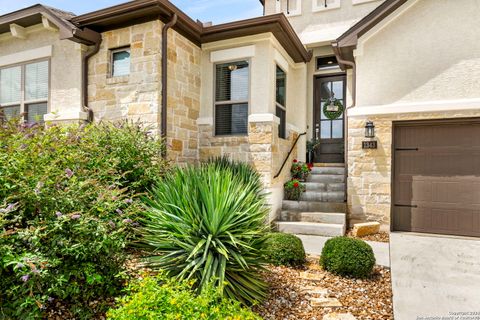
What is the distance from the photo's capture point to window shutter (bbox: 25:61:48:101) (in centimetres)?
755

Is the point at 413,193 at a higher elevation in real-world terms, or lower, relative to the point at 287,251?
higher

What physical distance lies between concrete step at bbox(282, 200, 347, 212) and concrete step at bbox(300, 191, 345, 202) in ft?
0.87

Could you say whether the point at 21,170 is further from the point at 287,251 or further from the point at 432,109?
the point at 432,109

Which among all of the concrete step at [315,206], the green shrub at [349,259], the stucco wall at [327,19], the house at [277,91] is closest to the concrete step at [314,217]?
the house at [277,91]

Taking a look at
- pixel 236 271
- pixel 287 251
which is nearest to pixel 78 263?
pixel 236 271

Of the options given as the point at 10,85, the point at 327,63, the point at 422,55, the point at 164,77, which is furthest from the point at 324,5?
the point at 10,85

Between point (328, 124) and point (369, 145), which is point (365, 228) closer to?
point (369, 145)

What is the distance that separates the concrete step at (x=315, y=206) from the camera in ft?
22.2

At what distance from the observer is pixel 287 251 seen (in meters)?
4.54

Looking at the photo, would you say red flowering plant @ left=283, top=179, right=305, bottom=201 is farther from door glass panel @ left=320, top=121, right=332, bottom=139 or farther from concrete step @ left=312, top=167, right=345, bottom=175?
door glass panel @ left=320, top=121, right=332, bottom=139

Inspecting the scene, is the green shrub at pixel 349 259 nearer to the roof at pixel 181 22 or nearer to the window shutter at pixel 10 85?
the roof at pixel 181 22

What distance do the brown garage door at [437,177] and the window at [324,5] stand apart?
4.16m

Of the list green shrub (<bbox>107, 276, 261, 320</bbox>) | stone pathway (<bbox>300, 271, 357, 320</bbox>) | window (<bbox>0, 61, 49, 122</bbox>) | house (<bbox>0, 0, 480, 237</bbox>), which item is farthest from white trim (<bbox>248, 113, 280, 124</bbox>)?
window (<bbox>0, 61, 49, 122</bbox>)

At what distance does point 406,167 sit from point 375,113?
4.23ft
